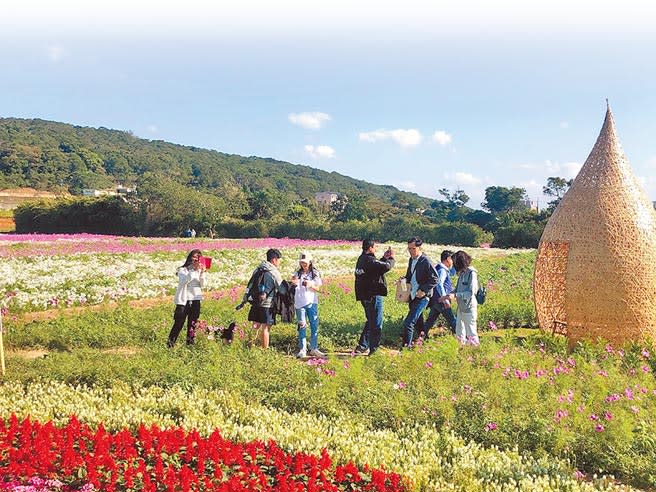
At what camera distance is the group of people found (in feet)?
30.1

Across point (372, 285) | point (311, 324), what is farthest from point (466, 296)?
point (311, 324)

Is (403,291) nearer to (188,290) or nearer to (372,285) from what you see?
(372,285)

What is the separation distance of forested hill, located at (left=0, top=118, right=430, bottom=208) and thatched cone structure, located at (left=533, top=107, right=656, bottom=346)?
5583 centimetres

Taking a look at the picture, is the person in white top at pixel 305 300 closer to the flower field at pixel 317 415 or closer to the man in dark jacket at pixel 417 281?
the flower field at pixel 317 415

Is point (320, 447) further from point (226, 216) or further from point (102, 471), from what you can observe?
point (226, 216)

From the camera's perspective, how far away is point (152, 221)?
175ft

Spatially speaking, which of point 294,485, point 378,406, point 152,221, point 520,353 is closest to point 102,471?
point 294,485

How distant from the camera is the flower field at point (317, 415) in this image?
15.3 feet

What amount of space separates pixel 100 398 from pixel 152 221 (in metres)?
48.4

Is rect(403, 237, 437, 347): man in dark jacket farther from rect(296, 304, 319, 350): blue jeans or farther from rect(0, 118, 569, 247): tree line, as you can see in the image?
rect(0, 118, 569, 247): tree line

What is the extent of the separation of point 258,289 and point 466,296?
3176 millimetres

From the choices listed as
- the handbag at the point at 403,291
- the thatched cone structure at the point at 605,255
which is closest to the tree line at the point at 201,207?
the thatched cone structure at the point at 605,255

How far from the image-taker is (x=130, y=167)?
125 metres

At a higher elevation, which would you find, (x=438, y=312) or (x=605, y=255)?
(x=605, y=255)
